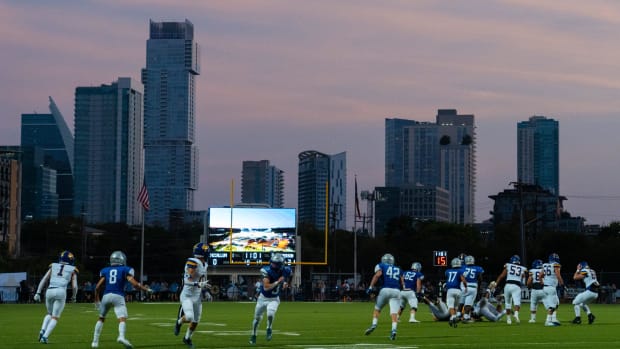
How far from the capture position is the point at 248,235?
76938 millimetres

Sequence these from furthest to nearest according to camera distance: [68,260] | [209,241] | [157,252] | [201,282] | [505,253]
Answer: [157,252] → [505,253] → [209,241] → [68,260] → [201,282]

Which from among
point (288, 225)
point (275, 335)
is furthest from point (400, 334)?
point (288, 225)

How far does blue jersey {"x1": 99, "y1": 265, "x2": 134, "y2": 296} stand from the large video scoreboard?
52.2m

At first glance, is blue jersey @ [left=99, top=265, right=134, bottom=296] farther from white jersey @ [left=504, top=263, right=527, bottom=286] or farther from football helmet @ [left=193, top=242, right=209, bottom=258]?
white jersey @ [left=504, top=263, right=527, bottom=286]

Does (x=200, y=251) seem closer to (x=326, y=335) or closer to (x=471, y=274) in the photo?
(x=326, y=335)

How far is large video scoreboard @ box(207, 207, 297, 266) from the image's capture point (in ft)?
252

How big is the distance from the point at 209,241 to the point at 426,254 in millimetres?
64718

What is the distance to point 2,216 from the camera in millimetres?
179750

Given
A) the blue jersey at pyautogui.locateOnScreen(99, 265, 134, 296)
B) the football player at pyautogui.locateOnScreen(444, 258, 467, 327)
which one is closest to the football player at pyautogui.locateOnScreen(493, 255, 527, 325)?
the football player at pyautogui.locateOnScreen(444, 258, 467, 327)

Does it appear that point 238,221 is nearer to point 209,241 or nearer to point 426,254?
point 209,241

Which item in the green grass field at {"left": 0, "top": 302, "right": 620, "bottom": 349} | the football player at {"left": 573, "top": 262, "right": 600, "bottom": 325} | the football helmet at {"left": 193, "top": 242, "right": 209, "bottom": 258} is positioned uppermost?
the football helmet at {"left": 193, "top": 242, "right": 209, "bottom": 258}

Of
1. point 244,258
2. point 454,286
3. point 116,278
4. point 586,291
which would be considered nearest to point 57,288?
point 116,278

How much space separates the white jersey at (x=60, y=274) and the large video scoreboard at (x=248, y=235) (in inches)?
1926

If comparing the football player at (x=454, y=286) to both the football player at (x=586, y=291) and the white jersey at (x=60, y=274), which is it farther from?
the white jersey at (x=60, y=274)
